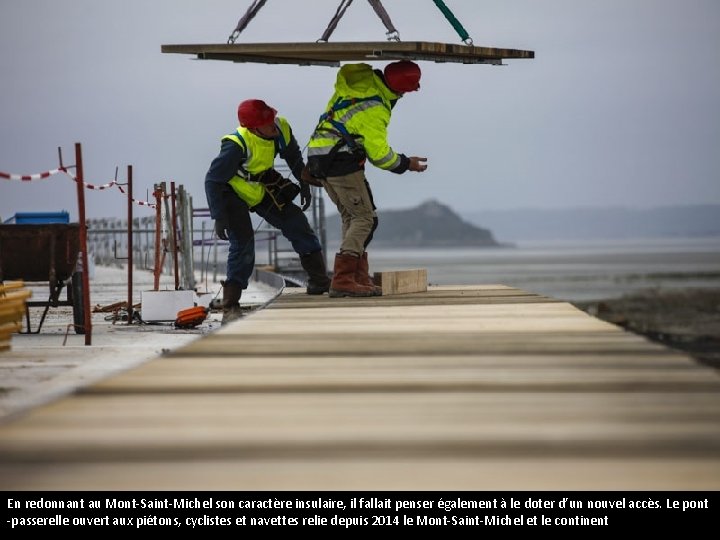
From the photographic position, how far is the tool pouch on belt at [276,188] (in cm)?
1134

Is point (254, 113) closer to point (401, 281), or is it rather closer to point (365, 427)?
point (401, 281)

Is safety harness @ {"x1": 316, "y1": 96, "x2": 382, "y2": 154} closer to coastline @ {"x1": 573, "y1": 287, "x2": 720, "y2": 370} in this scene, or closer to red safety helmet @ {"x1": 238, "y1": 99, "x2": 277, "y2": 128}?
red safety helmet @ {"x1": 238, "y1": 99, "x2": 277, "y2": 128}

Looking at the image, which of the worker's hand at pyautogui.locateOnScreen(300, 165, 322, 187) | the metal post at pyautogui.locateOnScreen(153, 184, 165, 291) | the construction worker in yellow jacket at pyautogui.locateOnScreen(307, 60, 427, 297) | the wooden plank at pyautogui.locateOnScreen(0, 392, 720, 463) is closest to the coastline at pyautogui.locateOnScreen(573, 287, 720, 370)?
the metal post at pyautogui.locateOnScreen(153, 184, 165, 291)

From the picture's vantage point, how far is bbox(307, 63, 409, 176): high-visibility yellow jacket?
10117 millimetres

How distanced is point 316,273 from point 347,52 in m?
1.93

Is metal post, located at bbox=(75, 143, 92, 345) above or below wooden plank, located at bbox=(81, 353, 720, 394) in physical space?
above

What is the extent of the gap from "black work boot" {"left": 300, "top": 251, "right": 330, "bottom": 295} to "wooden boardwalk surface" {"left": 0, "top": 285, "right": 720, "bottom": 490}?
4251 millimetres

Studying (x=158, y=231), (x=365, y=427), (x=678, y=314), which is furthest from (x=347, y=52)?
(x=678, y=314)

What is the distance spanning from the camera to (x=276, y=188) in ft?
37.3

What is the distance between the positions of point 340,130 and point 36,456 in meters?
6.46

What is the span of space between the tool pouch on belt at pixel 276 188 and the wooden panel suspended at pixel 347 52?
36.6 inches

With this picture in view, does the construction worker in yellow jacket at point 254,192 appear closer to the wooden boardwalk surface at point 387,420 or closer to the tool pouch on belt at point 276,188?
the tool pouch on belt at point 276,188

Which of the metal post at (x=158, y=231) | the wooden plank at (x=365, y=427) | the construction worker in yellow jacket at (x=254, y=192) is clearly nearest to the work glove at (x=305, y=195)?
the construction worker in yellow jacket at (x=254, y=192)
